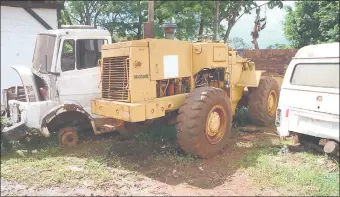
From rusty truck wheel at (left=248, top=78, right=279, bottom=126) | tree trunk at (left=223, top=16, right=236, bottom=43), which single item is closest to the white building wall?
rusty truck wheel at (left=248, top=78, right=279, bottom=126)

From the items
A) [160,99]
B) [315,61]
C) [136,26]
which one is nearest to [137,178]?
[160,99]

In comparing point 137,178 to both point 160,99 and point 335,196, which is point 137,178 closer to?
point 160,99

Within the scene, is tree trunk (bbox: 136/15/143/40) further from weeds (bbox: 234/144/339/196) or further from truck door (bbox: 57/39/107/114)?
weeds (bbox: 234/144/339/196)

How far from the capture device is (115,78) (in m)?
6.05

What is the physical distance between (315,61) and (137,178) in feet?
11.1

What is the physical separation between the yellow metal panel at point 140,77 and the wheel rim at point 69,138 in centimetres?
207

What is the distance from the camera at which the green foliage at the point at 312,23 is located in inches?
635

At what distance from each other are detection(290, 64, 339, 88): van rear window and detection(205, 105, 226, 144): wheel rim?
1.34 metres

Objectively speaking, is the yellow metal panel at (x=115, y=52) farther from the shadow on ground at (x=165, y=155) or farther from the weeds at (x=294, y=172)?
the weeds at (x=294, y=172)

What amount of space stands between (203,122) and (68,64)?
3.09 meters

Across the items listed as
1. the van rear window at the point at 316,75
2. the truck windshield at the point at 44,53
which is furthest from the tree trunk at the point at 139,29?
the van rear window at the point at 316,75

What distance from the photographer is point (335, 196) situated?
4434mm

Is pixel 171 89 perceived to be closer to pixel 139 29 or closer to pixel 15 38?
pixel 15 38

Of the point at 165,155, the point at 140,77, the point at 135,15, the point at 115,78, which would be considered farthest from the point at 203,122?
the point at 135,15
